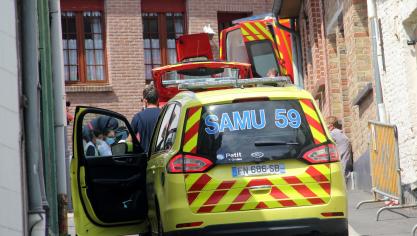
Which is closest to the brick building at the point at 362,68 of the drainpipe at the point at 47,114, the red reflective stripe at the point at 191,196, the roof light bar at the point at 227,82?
the roof light bar at the point at 227,82

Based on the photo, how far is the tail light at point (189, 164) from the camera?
9453 mm

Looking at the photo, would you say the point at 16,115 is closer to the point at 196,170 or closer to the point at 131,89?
the point at 196,170

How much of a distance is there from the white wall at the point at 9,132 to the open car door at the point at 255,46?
19713 mm

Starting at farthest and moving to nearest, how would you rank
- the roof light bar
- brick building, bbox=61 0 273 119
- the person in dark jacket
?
brick building, bbox=61 0 273 119
the person in dark jacket
the roof light bar

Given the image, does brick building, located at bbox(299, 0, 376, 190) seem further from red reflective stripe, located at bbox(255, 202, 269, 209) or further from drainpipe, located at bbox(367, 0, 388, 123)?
red reflective stripe, located at bbox(255, 202, 269, 209)

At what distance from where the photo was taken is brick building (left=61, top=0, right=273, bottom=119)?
30969 millimetres

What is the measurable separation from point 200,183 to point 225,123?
1.92 ft

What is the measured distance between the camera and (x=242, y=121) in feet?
31.4

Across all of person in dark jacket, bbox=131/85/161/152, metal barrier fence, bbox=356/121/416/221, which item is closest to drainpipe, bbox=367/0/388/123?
metal barrier fence, bbox=356/121/416/221

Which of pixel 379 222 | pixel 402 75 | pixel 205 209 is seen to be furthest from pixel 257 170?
pixel 402 75

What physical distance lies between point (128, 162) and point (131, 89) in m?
19.8

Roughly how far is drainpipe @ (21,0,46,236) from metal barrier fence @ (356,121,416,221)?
305 inches

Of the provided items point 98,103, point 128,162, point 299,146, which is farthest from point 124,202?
point 98,103

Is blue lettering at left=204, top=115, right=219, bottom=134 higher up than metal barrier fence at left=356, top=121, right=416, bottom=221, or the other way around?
blue lettering at left=204, top=115, right=219, bottom=134
